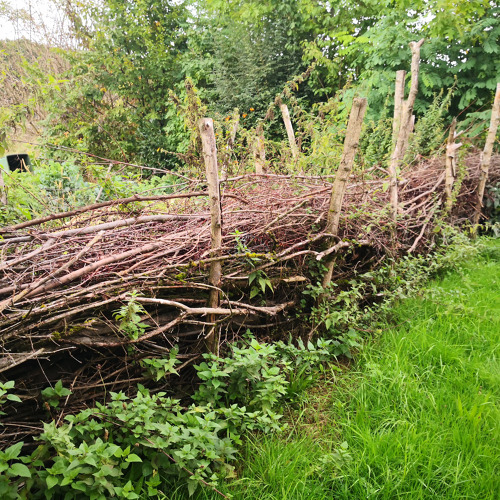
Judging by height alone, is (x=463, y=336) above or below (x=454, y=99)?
below

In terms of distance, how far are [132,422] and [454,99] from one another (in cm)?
847

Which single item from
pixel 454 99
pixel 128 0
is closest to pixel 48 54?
pixel 128 0

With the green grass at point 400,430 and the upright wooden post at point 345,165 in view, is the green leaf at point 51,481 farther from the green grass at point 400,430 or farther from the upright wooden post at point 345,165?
the upright wooden post at point 345,165

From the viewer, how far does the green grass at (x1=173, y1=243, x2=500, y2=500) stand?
1.73 metres

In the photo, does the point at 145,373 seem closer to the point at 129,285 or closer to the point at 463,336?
the point at 129,285

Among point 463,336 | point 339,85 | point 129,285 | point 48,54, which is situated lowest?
point 463,336

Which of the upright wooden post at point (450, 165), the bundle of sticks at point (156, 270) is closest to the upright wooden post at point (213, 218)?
the bundle of sticks at point (156, 270)

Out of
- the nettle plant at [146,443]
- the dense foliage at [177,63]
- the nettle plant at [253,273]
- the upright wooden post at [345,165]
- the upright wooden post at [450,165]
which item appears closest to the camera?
the nettle plant at [146,443]

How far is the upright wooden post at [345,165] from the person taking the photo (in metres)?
2.53

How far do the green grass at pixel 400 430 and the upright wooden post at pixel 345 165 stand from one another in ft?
2.72

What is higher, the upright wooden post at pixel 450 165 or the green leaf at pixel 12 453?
the upright wooden post at pixel 450 165

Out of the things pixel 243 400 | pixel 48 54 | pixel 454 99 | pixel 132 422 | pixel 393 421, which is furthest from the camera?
pixel 48 54

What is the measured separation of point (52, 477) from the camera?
1.41m

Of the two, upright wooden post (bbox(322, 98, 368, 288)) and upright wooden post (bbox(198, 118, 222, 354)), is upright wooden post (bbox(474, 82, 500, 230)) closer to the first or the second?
upright wooden post (bbox(322, 98, 368, 288))
